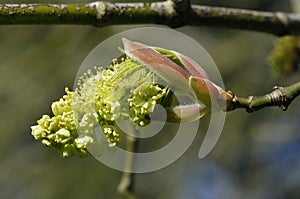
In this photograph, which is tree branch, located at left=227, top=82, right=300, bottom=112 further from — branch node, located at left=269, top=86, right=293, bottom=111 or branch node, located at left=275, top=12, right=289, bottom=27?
branch node, located at left=275, top=12, right=289, bottom=27

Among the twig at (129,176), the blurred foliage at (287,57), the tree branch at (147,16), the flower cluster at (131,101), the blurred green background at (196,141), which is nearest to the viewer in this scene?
the flower cluster at (131,101)

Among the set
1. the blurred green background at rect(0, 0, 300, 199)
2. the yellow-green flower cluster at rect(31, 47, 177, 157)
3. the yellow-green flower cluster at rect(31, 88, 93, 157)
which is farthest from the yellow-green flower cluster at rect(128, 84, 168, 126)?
the blurred green background at rect(0, 0, 300, 199)

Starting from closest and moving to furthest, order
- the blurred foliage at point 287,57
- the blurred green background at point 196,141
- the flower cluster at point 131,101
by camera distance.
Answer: the flower cluster at point 131,101 → the blurred foliage at point 287,57 → the blurred green background at point 196,141

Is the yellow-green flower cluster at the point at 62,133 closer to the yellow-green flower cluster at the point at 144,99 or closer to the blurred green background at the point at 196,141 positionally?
the yellow-green flower cluster at the point at 144,99

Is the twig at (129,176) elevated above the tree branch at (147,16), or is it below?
below

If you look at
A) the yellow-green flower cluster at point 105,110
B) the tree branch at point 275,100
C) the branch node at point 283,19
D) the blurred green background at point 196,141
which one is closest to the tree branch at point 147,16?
the branch node at point 283,19
